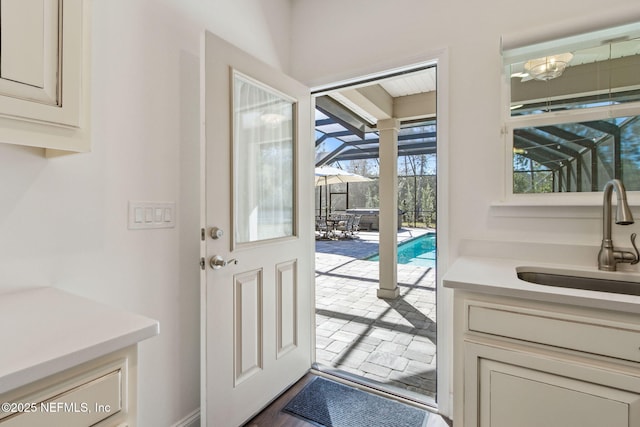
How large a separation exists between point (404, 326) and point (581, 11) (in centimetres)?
272

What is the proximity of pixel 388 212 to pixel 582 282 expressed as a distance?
279 centimetres

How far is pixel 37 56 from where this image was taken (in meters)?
0.86

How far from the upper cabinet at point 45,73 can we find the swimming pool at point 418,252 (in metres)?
5.95

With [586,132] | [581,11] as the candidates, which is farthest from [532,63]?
[586,132]

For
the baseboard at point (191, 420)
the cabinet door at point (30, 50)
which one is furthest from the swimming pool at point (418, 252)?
the cabinet door at point (30, 50)

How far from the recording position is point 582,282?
1384 millimetres

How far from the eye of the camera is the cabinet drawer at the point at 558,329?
3.09 feet

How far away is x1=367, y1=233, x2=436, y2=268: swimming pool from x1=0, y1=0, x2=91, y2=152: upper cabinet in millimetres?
5947

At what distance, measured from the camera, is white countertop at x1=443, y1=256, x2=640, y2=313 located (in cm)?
95

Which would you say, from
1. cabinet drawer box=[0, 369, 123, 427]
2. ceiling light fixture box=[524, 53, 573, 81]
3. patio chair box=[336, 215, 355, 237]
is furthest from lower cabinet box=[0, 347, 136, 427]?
patio chair box=[336, 215, 355, 237]

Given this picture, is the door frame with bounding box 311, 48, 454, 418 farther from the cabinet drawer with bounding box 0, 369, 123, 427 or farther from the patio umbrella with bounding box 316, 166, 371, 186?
the patio umbrella with bounding box 316, 166, 371, 186

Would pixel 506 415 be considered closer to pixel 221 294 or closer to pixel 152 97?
pixel 221 294

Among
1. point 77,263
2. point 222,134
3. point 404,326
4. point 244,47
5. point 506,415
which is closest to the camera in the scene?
point 506,415

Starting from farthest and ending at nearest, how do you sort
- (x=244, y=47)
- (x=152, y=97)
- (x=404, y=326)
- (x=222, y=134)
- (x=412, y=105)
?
1. (x=412, y=105)
2. (x=404, y=326)
3. (x=244, y=47)
4. (x=222, y=134)
5. (x=152, y=97)
